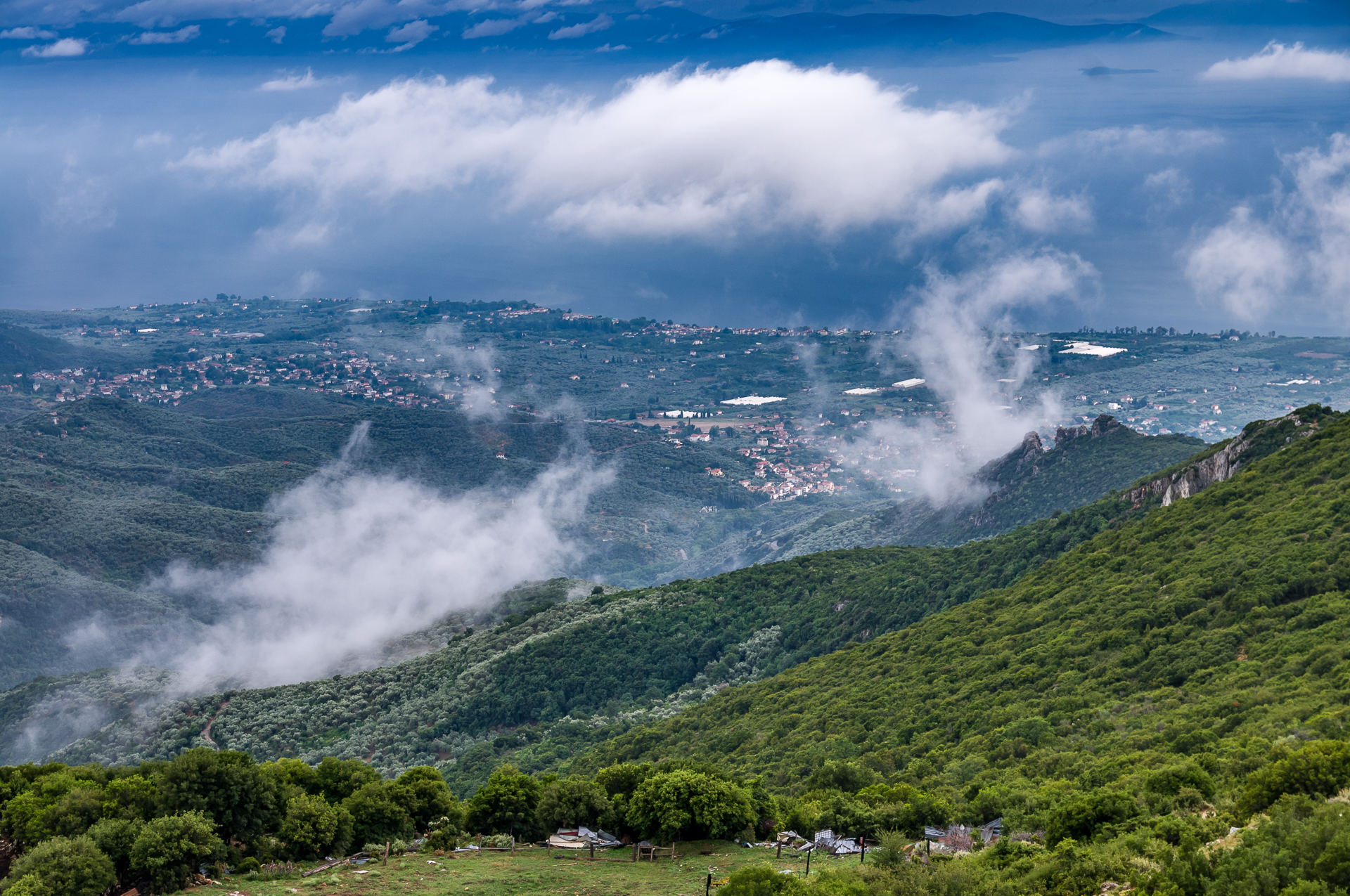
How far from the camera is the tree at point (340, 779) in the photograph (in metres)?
48.4

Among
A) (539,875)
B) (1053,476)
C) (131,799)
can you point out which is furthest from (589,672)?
(1053,476)

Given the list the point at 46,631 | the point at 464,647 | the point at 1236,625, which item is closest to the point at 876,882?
the point at 1236,625

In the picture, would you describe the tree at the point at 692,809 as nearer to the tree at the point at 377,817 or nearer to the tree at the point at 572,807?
the tree at the point at 572,807

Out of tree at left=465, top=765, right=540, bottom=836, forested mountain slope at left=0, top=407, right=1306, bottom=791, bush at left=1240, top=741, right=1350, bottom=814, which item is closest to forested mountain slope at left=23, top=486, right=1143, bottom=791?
forested mountain slope at left=0, top=407, right=1306, bottom=791

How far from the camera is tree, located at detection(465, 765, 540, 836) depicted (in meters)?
45.5

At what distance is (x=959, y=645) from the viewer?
251 feet

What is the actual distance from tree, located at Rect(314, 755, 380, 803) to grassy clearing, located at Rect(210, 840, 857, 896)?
809 centimetres

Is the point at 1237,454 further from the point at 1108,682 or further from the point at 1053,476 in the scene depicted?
the point at 1053,476

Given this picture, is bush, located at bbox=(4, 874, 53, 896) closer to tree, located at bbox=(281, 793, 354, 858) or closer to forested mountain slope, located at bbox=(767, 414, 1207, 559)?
tree, located at bbox=(281, 793, 354, 858)

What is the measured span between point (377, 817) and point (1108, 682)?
38139mm

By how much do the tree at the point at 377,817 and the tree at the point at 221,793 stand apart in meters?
3.37

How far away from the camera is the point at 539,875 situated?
125ft

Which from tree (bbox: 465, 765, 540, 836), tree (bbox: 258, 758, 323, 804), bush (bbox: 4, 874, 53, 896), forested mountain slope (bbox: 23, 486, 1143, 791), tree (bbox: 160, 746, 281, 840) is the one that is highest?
bush (bbox: 4, 874, 53, 896)

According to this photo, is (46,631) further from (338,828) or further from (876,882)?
(876,882)
